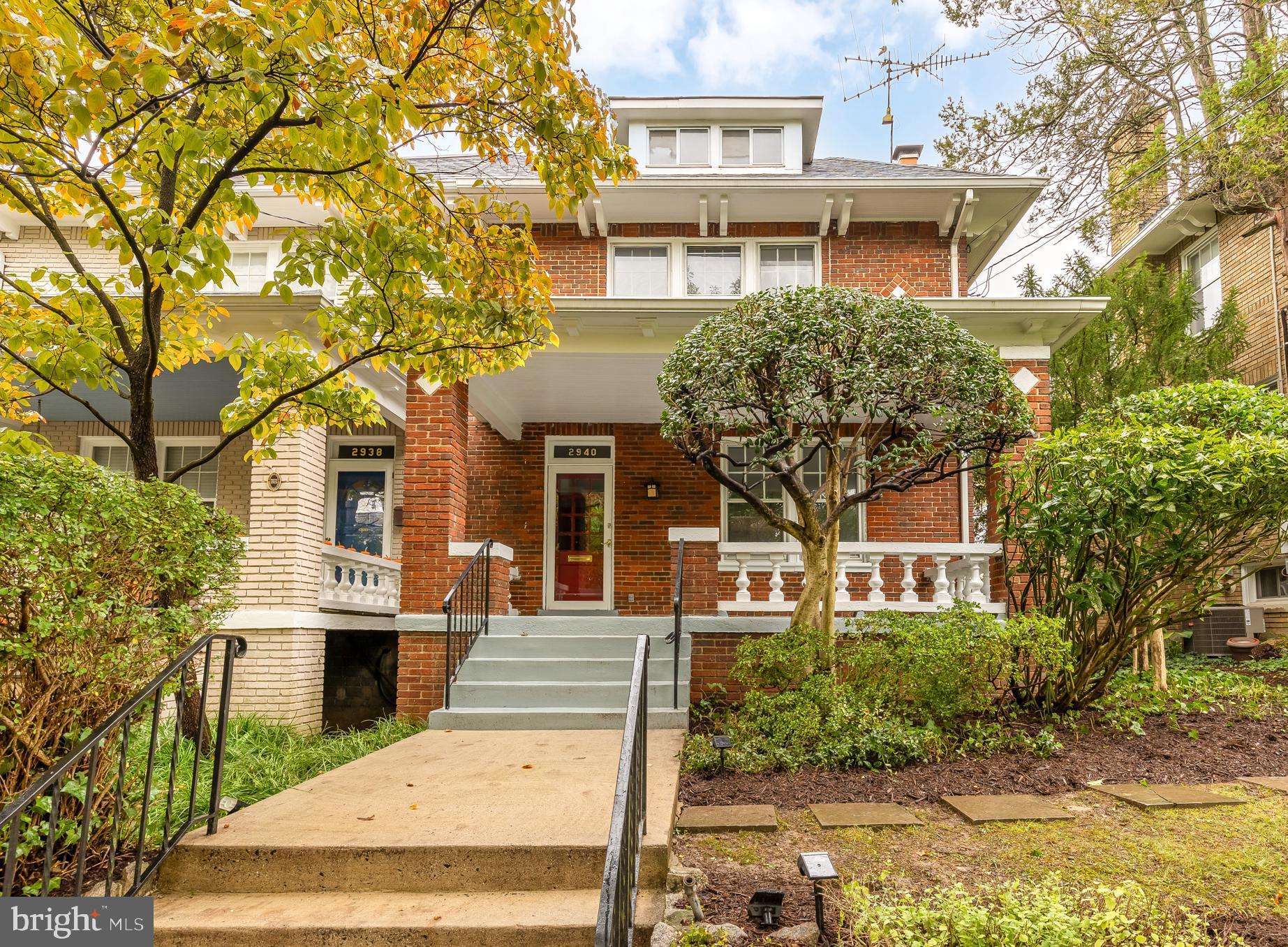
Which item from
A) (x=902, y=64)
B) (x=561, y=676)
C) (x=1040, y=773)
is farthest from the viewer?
(x=902, y=64)

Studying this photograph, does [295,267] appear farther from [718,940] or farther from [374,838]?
[718,940]

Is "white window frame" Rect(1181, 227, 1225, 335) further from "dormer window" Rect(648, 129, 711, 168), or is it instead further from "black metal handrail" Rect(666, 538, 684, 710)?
"black metal handrail" Rect(666, 538, 684, 710)

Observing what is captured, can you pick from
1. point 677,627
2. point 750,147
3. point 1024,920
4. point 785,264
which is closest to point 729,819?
point 1024,920

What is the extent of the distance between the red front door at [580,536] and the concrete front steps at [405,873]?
7.15 metres

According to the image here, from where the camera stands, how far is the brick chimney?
1399 cm

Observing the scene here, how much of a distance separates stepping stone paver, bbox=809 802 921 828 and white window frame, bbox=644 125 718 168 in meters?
9.82

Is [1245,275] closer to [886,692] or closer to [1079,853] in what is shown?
[886,692]

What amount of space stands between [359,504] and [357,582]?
3.13 m

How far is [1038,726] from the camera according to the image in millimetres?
6055

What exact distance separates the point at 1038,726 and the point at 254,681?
6.74 metres

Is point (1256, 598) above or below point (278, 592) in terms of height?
below

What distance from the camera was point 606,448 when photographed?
1154 centimetres

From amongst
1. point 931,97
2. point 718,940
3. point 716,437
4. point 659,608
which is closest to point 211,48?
point 718,940

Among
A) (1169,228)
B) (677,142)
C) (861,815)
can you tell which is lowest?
(861,815)
